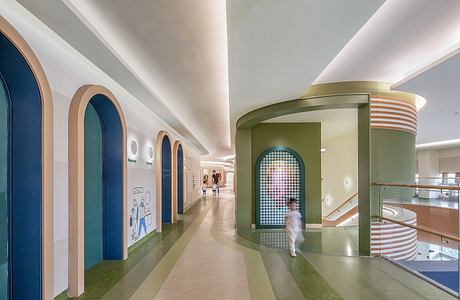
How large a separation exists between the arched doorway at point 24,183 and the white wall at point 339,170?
10.4 metres

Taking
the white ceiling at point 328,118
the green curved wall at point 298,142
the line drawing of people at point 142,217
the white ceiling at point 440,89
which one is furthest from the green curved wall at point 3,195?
the green curved wall at point 298,142

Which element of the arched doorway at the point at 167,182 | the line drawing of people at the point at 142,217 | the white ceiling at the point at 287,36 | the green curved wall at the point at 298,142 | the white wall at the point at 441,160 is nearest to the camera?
the white ceiling at the point at 287,36

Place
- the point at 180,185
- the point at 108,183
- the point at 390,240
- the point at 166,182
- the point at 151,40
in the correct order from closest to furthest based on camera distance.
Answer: the point at 151,40
the point at 108,183
the point at 390,240
the point at 166,182
the point at 180,185

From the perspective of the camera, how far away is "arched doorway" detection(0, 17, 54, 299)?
2787mm

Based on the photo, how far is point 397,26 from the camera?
11.2 feet

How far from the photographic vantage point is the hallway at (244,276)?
11.8 feet

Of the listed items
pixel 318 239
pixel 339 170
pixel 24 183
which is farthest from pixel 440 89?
pixel 339 170

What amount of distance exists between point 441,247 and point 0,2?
33.4 feet

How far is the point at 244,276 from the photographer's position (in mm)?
4215

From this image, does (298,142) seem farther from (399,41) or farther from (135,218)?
(135,218)

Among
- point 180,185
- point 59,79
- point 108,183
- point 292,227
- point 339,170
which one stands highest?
point 59,79

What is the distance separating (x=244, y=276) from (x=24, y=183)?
328 centimetres

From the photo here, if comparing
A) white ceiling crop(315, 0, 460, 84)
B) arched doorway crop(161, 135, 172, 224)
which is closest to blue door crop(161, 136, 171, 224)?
arched doorway crop(161, 135, 172, 224)

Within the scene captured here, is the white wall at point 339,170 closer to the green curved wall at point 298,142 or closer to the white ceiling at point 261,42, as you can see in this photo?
the green curved wall at point 298,142
